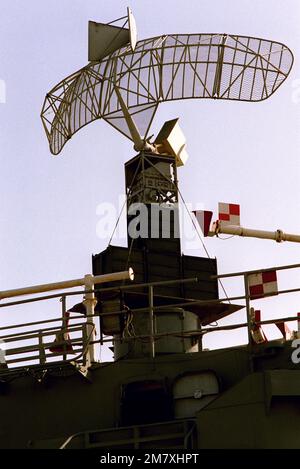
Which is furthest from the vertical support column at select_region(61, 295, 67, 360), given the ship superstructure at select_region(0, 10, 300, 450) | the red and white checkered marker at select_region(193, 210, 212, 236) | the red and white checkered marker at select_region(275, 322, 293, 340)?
the red and white checkered marker at select_region(275, 322, 293, 340)

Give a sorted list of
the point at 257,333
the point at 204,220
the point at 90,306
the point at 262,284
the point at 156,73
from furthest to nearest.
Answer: the point at 156,73, the point at 204,220, the point at 90,306, the point at 262,284, the point at 257,333

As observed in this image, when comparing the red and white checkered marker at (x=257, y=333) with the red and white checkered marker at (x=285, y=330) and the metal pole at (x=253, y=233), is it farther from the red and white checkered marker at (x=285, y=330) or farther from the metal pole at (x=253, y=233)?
the metal pole at (x=253, y=233)

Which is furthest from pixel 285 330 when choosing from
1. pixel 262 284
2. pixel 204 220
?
pixel 204 220

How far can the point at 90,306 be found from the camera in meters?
16.7

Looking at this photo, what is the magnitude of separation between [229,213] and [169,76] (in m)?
3.64

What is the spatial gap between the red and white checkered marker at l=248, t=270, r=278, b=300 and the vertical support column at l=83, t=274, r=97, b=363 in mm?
2734

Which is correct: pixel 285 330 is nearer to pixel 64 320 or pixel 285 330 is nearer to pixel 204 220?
pixel 204 220

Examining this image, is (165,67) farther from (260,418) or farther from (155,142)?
(260,418)

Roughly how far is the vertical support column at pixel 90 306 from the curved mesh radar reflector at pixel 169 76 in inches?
184

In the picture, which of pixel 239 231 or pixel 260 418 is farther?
pixel 239 231

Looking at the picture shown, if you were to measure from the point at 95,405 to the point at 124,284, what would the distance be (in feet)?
9.85
